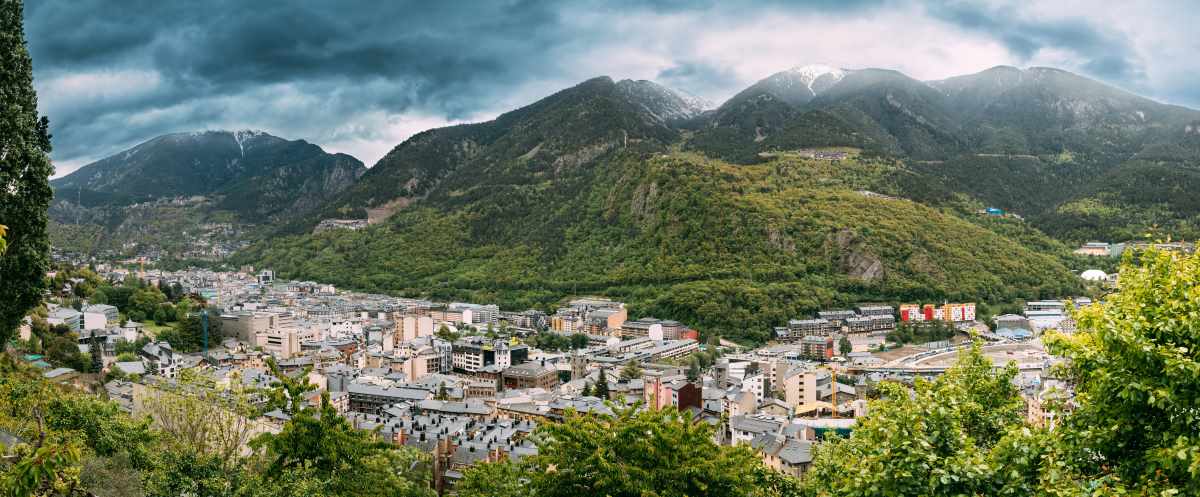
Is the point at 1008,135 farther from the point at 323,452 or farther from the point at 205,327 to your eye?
the point at 323,452

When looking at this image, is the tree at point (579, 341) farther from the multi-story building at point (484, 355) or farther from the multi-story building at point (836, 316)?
the multi-story building at point (836, 316)

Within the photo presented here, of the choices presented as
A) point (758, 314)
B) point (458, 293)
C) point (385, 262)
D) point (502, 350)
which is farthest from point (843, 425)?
point (385, 262)

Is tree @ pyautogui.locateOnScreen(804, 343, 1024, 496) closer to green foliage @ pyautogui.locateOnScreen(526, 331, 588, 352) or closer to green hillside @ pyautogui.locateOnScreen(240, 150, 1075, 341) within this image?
green foliage @ pyautogui.locateOnScreen(526, 331, 588, 352)

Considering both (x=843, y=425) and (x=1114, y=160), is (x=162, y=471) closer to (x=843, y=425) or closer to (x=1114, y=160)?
(x=843, y=425)

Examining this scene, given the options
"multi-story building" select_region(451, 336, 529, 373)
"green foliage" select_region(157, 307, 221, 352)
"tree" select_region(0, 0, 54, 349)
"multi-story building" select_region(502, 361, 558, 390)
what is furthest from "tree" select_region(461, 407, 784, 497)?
A: "green foliage" select_region(157, 307, 221, 352)

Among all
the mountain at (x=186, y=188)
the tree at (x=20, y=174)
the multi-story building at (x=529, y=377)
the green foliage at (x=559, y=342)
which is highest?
the mountain at (x=186, y=188)

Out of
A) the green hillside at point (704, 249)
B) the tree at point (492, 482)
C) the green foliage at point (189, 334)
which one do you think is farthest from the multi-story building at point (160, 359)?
the green hillside at point (704, 249)

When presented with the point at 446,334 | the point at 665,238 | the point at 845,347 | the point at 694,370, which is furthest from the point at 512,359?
the point at 665,238
